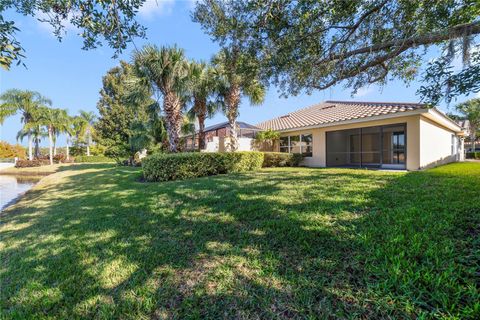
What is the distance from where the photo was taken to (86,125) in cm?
3262

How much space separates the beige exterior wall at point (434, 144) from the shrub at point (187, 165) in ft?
31.4

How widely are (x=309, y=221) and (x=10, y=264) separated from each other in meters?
5.09

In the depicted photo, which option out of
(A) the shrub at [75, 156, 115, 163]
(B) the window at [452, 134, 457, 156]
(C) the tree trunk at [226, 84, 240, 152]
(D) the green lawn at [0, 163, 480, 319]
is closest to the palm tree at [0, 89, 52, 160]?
(A) the shrub at [75, 156, 115, 163]

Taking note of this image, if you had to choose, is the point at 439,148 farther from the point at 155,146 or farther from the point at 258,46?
the point at 155,146

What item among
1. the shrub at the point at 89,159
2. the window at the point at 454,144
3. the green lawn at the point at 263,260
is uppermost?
the window at the point at 454,144

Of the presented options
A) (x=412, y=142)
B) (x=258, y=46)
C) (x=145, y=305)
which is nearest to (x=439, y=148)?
(x=412, y=142)

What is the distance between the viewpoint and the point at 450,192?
487 centimetres

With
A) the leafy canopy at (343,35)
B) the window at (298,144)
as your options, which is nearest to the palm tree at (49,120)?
the window at (298,144)

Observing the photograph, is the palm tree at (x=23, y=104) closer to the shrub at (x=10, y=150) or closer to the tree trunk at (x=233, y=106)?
the shrub at (x=10, y=150)

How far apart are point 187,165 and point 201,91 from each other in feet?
18.2

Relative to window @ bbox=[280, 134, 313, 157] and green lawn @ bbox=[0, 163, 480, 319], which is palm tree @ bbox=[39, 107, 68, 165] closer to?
window @ bbox=[280, 134, 313, 157]

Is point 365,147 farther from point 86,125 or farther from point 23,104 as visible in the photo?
point 23,104

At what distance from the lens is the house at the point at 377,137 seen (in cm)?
1087

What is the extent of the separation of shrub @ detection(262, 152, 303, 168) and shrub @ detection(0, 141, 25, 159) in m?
44.3
